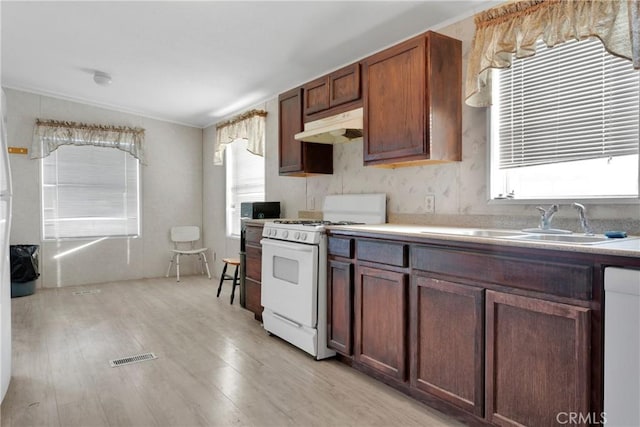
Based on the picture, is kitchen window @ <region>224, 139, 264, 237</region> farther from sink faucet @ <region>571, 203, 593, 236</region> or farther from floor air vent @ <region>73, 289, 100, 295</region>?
sink faucet @ <region>571, 203, 593, 236</region>

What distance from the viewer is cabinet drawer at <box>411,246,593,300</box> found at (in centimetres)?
149

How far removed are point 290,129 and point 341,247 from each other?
1.68m

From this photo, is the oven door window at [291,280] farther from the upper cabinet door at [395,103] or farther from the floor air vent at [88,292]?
the floor air vent at [88,292]

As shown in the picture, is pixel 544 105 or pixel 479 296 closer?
pixel 479 296

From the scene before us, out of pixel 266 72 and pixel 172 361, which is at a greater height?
pixel 266 72

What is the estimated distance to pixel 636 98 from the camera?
6.37ft

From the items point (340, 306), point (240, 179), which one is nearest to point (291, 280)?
point (340, 306)

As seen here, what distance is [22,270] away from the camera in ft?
15.4

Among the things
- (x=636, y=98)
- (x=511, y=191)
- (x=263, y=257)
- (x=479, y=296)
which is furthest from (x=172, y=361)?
(x=636, y=98)

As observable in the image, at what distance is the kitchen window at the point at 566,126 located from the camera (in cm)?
200

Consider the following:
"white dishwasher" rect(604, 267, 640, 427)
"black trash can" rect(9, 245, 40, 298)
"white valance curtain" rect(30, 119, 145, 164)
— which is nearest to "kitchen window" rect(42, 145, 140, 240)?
"white valance curtain" rect(30, 119, 145, 164)

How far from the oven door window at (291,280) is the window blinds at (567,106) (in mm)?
1406

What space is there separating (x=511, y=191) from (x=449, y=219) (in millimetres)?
428

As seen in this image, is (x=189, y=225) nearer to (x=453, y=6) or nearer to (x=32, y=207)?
(x=32, y=207)
